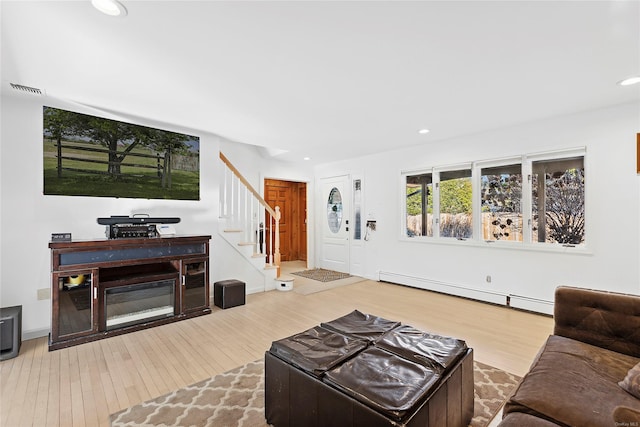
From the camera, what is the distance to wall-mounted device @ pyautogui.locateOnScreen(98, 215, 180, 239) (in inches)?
128

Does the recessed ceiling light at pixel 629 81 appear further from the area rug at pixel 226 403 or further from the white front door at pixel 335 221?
the white front door at pixel 335 221

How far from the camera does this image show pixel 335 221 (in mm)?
6738

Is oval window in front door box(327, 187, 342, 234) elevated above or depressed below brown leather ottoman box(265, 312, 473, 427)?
above

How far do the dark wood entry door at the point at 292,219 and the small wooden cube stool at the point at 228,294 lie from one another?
3.64 meters

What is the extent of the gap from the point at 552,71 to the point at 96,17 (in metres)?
3.42

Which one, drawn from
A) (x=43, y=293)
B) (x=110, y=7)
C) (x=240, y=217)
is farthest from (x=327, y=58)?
(x=43, y=293)

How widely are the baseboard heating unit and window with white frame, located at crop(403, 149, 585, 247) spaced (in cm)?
75

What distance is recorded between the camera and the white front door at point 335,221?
21.2 ft

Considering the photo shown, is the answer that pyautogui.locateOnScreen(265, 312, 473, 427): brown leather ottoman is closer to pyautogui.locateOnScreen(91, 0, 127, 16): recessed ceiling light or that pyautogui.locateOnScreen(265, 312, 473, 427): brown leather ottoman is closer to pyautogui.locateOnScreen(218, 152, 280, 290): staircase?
pyautogui.locateOnScreen(91, 0, 127, 16): recessed ceiling light

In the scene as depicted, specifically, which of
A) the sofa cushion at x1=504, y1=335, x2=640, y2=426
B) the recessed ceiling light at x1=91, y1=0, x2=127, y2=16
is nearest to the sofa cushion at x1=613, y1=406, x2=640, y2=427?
the sofa cushion at x1=504, y1=335, x2=640, y2=426

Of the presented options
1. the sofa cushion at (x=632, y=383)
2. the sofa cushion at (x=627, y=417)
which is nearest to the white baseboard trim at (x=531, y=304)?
the sofa cushion at (x=632, y=383)

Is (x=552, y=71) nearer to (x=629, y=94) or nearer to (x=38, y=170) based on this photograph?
(x=629, y=94)

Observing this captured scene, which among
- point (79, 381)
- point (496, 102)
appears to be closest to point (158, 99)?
point (79, 381)

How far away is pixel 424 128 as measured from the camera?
162 inches
